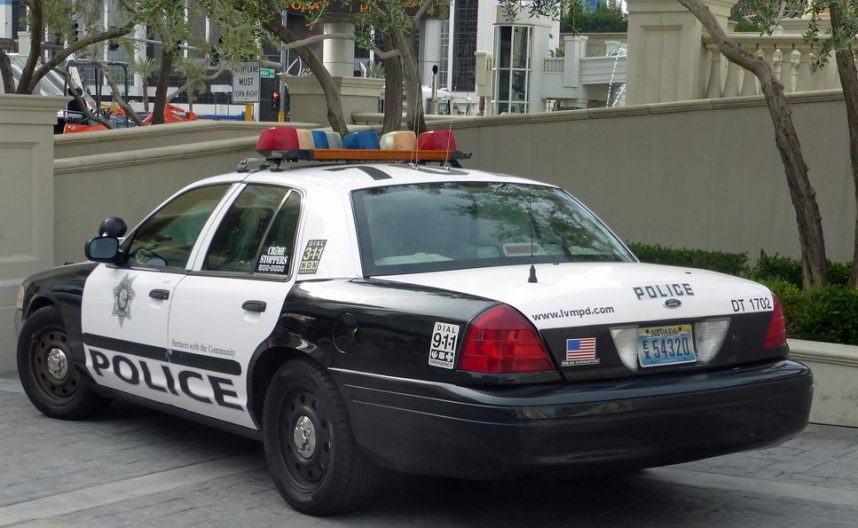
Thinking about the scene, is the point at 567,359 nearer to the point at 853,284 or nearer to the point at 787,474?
the point at 787,474

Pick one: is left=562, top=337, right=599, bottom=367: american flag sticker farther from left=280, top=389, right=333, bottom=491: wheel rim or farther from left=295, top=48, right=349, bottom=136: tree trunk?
left=295, top=48, right=349, bottom=136: tree trunk

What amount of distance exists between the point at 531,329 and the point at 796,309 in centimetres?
413

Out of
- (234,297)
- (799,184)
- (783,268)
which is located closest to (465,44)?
(783,268)

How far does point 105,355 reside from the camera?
714 centimetres

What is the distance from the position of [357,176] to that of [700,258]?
5.32m

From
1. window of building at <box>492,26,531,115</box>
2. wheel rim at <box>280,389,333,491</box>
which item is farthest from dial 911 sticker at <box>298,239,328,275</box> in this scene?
window of building at <box>492,26,531,115</box>

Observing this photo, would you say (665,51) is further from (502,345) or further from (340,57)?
(502,345)

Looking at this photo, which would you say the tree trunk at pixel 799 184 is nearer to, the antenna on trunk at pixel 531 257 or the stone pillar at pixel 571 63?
the antenna on trunk at pixel 531 257

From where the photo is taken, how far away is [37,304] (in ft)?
25.9

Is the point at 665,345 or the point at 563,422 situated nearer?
the point at 563,422

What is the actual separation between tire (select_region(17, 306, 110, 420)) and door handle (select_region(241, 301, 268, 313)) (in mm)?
1918

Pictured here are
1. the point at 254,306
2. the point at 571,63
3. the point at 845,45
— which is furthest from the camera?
the point at 571,63

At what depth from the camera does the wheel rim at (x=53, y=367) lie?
25.4ft

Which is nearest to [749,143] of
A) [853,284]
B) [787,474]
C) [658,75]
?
[658,75]
